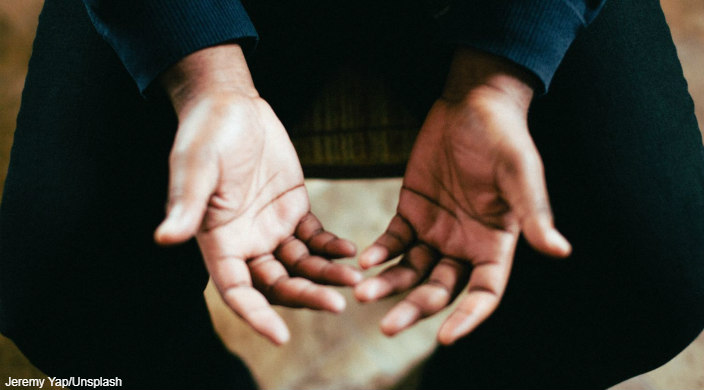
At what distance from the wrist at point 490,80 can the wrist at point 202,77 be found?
0.24 meters

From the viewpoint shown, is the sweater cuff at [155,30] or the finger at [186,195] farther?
the sweater cuff at [155,30]

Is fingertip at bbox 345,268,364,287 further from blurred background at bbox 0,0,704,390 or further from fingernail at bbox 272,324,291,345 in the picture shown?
blurred background at bbox 0,0,704,390

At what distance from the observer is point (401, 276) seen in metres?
0.44

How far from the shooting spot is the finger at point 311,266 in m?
0.43

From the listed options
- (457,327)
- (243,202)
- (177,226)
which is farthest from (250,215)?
(457,327)

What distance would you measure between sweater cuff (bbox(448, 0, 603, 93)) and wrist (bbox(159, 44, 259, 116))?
Answer: 272 millimetres

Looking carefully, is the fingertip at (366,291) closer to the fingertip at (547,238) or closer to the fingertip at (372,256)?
the fingertip at (372,256)

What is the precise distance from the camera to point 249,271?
0.44 meters

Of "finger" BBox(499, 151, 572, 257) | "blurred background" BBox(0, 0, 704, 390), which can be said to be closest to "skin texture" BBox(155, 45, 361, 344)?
"finger" BBox(499, 151, 572, 257)

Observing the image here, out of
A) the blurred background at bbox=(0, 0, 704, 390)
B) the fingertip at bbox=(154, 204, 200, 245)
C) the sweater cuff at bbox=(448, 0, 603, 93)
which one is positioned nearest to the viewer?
the fingertip at bbox=(154, 204, 200, 245)

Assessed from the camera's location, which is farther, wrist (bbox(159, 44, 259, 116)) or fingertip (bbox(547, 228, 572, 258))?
wrist (bbox(159, 44, 259, 116))

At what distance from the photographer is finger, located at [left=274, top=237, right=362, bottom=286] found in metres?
0.43

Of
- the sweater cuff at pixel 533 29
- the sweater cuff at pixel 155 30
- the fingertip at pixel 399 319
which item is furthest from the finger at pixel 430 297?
the sweater cuff at pixel 155 30

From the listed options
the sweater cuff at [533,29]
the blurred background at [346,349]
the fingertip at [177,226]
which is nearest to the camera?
the fingertip at [177,226]
